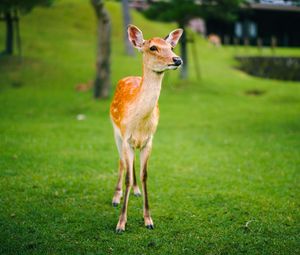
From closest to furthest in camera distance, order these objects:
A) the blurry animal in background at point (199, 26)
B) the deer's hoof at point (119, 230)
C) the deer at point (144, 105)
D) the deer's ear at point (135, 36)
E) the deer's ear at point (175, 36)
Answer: the deer at point (144, 105), the deer's hoof at point (119, 230), the deer's ear at point (135, 36), the deer's ear at point (175, 36), the blurry animal in background at point (199, 26)

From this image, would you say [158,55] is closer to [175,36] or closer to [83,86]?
[175,36]

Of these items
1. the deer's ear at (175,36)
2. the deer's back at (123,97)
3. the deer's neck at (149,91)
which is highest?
the deer's ear at (175,36)

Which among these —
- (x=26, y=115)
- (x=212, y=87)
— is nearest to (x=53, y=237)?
(x=26, y=115)

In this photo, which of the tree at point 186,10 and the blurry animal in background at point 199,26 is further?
the blurry animal in background at point 199,26

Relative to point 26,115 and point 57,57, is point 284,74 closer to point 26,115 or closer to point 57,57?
point 57,57

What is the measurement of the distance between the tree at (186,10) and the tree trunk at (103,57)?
3083mm

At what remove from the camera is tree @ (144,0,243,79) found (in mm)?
15859

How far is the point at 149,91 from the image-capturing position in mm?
4836

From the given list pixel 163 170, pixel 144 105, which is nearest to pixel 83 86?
pixel 163 170

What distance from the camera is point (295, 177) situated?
23.4 ft

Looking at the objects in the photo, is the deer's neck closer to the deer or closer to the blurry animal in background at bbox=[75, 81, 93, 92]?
the deer

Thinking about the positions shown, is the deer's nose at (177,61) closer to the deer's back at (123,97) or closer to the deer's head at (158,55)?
the deer's head at (158,55)

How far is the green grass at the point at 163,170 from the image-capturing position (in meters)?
4.78

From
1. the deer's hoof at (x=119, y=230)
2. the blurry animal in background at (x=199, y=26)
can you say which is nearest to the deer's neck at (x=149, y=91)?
the deer's hoof at (x=119, y=230)
